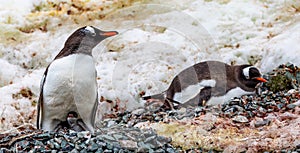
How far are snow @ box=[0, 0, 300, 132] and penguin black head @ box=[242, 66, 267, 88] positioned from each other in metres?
0.37

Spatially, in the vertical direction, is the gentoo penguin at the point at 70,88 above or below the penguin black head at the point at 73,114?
above

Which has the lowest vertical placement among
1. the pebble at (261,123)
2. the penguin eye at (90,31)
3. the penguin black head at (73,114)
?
the pebble at (261,123)

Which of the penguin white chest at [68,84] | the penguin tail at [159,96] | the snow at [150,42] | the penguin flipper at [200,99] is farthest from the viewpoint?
the snow at [150,42]

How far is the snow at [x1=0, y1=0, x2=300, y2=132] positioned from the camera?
6.25 meters

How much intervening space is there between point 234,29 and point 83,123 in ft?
8.58

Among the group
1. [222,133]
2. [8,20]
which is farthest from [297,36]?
[8,20]

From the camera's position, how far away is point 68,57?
16.1ft

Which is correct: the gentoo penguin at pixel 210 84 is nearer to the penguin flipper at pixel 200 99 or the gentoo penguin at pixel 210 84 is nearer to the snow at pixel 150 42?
the penguin flipper at pixel 200 99

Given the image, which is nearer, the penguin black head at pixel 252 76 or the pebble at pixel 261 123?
the pebble at pixel 261 123

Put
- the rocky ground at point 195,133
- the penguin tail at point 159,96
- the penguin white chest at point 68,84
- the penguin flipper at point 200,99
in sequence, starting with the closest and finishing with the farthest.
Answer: the rocky ground at point 195,133
the penguin white chest at point 68,84
the penguin flipper at point 200,99
the penguin tail at point 159,96

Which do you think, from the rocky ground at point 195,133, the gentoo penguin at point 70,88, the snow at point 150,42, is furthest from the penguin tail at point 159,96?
the gentoo penguin at point 70,88

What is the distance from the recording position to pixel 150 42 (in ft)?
22.3

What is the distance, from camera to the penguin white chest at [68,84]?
4.78 meters

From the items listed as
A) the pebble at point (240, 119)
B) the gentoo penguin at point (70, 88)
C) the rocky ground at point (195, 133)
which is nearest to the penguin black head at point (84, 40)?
the gentoo penguin at point (70, 88)
